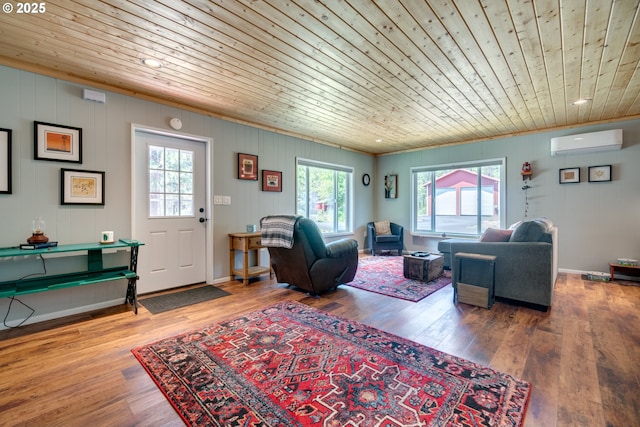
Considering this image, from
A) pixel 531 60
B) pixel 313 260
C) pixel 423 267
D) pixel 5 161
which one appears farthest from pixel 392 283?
pixel 5 161

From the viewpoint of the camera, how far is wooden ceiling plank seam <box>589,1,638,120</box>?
1.97 m

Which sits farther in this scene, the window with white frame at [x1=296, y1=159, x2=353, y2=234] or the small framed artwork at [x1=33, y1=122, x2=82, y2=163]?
the window with white frame at [x1=296, y1=159, x2=353, y2=234]

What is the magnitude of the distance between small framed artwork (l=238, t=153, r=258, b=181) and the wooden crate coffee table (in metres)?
2.72

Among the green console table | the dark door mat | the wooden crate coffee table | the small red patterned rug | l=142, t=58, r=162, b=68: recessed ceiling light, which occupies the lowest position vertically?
the dark door mat

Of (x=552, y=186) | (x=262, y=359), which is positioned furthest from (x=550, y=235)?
(x=262, y=359)

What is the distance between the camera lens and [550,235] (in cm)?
292

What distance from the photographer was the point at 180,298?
11.3 ft

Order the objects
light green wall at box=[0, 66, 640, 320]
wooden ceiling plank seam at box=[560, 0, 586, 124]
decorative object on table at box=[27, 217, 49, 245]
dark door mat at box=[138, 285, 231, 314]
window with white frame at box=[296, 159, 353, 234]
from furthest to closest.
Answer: window with white frame at box=[296, 159, 353, 234]
dark door mat at box=[138, 285, 231, 314]
light green wall at box=[0, 66, 640, 320]
decorative object on table at box=[27, 217, 49, 245]
wooden ceiling plank seam at box=[560, 0, 586, 124]

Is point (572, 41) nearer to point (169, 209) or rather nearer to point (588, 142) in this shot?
point (588, 142)

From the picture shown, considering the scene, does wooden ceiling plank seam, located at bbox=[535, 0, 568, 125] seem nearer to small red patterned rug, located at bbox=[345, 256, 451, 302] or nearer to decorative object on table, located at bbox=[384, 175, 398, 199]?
small red patterned rug, located at bbox=[345, 256, 451, 302]

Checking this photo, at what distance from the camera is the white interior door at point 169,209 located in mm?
3555

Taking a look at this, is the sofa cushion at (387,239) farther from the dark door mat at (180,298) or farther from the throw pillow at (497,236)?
the dark door mat at (180,298)

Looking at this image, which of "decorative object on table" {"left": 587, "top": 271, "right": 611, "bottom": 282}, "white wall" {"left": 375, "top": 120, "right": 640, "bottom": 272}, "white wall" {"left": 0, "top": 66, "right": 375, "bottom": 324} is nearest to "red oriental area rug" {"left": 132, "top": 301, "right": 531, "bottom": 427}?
"white wall" {"left": 0, "top": 66, "right": 375, "bottom": 324}

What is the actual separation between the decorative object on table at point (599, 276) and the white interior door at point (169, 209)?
5.83 metres
